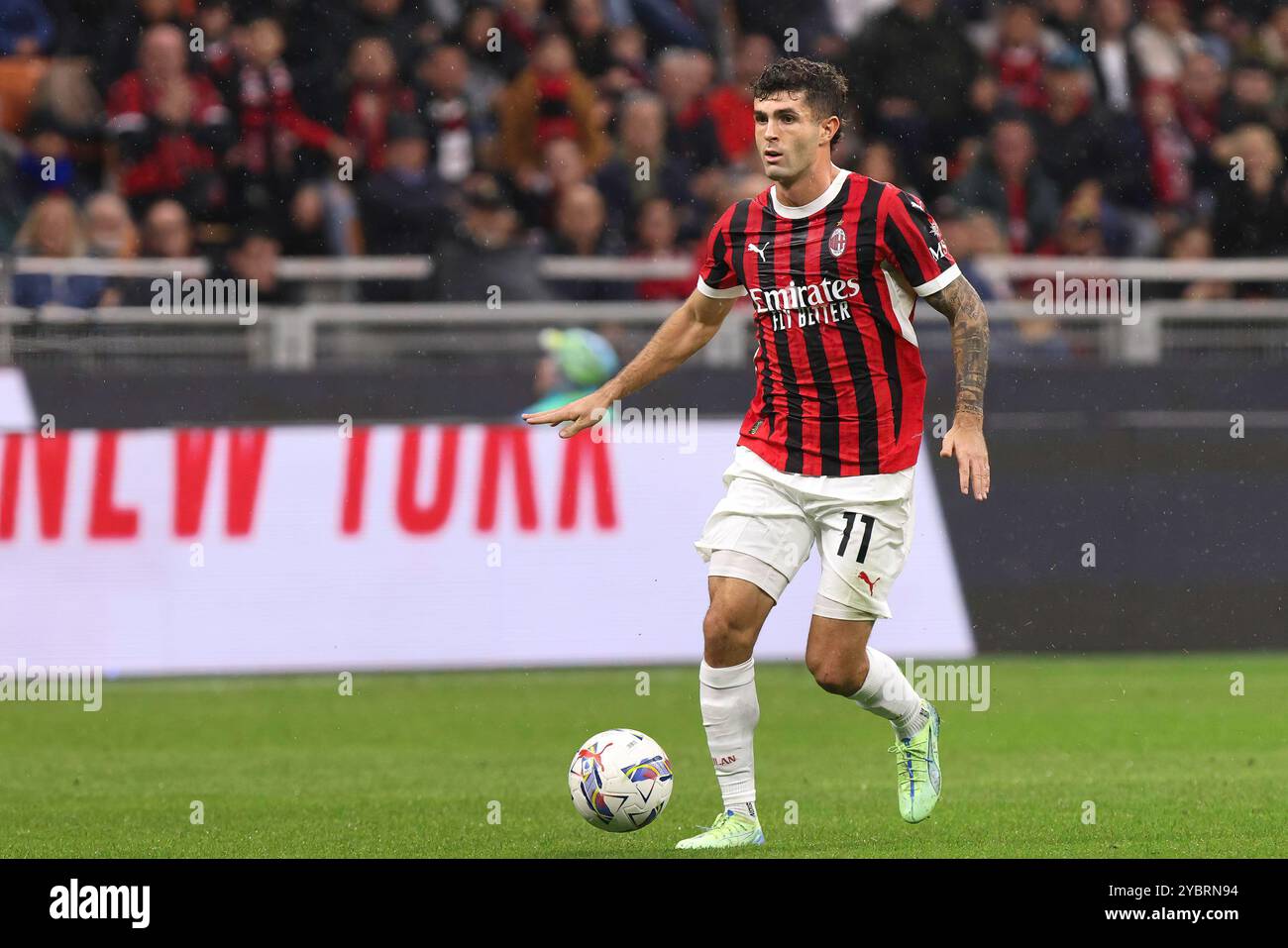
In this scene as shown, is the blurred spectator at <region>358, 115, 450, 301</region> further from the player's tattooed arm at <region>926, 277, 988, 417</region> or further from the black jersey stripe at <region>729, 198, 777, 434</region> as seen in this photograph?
the player's tattooed arm at <region>926, 277, 988, 417</region>

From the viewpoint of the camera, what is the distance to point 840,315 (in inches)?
277

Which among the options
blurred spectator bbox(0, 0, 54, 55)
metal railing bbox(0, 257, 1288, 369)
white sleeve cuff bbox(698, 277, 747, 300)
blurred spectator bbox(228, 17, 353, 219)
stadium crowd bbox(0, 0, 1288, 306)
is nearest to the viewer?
white sleeve cuff bbox(698, 277, 747, 300)

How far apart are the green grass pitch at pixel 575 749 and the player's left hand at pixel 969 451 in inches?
46.5

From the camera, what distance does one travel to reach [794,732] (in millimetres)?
10367

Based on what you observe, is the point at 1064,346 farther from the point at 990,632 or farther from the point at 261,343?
the point at 261,343

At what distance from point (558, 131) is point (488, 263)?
159 cm

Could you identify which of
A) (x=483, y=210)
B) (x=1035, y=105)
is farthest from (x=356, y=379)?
(x=1035, y=105)

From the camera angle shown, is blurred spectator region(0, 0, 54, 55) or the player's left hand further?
blurred spectator region(0, 0, 54, 55)

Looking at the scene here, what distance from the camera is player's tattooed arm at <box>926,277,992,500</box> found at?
6.72 m

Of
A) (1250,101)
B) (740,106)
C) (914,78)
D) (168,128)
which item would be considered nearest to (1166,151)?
(1250,101)

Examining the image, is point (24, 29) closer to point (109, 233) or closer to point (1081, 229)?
point (109, 233)

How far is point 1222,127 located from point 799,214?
9.81m

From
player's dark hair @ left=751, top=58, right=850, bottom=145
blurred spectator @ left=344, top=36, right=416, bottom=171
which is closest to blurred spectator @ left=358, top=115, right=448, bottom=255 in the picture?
blurred spectator @ left=344, top=36, right=416, bottom=171

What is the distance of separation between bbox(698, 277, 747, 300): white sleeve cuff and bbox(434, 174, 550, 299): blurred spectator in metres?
6.59
